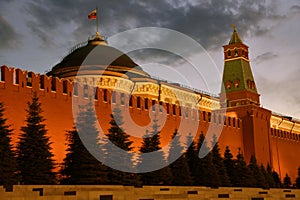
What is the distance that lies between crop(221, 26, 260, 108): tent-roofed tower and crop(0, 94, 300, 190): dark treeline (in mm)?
15411

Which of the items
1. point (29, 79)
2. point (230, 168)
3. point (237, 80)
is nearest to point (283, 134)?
point (237, 80)

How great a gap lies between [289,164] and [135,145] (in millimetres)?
16504

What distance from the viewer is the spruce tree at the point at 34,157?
15641 mm

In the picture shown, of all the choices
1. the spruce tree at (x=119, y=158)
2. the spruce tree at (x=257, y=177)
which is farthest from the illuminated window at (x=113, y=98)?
the spruce tree at (x=257, y=177)

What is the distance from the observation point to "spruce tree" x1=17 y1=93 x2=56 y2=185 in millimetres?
15641

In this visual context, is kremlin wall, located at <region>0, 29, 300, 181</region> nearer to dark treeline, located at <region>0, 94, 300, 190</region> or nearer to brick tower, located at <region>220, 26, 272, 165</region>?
brick tower, located at <region>220, 26, 272, 165</region>

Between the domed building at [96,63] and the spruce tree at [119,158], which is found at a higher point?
the domed building at [96,63]

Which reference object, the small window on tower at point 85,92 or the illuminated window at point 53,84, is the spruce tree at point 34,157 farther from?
the small window on tower at point 85,92

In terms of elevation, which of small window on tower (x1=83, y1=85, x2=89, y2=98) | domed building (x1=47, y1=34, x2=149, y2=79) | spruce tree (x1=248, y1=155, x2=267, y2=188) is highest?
domed building (x1=47, y1=34, x2=149, y2=79)

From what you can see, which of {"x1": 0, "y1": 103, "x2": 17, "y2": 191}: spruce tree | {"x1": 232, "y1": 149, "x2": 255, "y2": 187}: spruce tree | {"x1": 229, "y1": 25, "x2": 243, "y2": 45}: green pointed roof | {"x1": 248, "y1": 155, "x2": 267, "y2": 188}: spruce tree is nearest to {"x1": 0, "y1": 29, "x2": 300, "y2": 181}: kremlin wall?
{"x1": 229, "y1": 25, "x2": 243, "y2": 45}: green pointed roof

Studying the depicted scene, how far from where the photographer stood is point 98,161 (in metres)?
17.3

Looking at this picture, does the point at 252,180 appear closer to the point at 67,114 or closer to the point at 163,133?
the point at 163,133

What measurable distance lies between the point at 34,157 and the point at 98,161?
227cm

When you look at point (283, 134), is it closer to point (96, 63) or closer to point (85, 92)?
point (96, 63)
